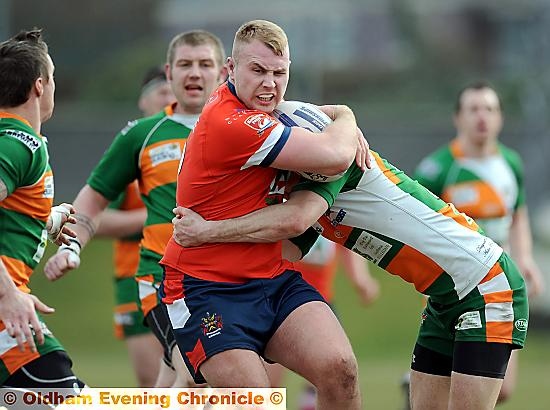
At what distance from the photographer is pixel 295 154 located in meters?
4.72

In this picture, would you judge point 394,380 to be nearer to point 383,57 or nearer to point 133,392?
point 133,392

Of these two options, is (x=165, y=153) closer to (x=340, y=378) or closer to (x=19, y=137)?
(x=19, y=137)

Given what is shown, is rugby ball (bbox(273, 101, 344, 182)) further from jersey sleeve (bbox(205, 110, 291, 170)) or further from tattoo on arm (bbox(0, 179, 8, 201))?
tattoo on arm (bbox(0, 179, 8, 201))

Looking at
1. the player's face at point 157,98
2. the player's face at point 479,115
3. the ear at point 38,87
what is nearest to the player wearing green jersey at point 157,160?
the player's face at point 157,98

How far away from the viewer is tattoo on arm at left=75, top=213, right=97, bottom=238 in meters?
6.47

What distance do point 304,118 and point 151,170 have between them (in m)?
1.86

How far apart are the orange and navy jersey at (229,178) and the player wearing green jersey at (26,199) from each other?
65 cm

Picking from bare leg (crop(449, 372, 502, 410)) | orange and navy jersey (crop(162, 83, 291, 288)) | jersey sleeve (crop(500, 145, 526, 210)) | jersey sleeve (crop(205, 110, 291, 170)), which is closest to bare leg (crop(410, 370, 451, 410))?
bare leg (crop(449, 372, 502, 410))

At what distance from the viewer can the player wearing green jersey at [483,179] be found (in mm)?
8570

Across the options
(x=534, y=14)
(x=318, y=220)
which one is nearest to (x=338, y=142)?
(x=318, y=220)

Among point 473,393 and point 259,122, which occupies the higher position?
point 259,122

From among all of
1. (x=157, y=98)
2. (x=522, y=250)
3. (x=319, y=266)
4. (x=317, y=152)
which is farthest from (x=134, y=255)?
Result: (x=317, y=152)

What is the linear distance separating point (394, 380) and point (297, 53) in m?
10.9

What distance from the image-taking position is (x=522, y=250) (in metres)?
8.59
